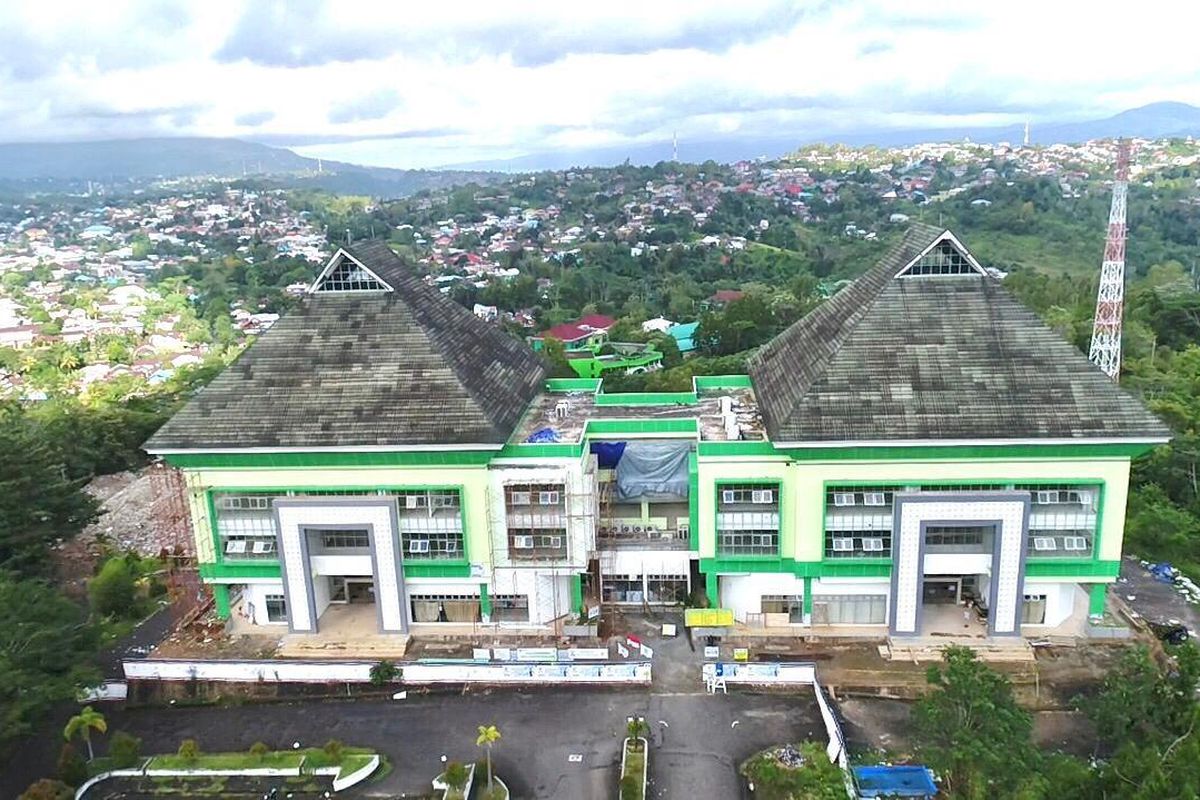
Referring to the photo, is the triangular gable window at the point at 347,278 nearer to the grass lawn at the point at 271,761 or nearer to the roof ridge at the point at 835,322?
the roof ridge at the point at 835,322

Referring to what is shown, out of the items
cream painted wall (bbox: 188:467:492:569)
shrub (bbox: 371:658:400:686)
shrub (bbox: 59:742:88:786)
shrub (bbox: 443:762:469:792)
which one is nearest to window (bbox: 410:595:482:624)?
cream painted wall (bbox: 188:467:492:569)

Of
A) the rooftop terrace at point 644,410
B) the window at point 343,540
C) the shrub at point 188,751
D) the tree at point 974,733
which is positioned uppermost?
the rooftop terrace at point 644,410

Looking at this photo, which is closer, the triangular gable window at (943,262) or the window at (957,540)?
the window at (957,540)

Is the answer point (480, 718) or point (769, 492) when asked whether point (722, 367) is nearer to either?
point (769, 492)

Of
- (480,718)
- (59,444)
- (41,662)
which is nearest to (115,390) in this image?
(59,444)

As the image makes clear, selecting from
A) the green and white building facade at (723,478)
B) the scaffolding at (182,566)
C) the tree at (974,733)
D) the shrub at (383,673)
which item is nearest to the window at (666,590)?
the green and white building facade at (723,478)

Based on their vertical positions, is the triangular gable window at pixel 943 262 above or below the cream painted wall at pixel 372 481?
above

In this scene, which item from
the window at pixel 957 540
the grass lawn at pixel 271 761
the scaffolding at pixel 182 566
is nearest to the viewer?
the grass lawn at pixel 271 761
